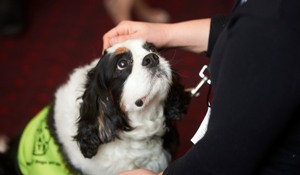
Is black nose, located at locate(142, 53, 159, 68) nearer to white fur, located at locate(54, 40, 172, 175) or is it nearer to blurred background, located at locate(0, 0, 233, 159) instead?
white fur, located at locate(54, 40, 172, 175)

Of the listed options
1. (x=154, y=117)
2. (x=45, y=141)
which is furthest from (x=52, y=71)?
(x=154, y=117)

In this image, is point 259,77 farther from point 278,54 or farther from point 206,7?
point 206,7

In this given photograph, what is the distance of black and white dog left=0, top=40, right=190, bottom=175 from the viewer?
3.27ft

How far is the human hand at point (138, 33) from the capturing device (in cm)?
109

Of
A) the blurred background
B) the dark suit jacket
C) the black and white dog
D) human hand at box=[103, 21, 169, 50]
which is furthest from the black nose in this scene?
the blurred background

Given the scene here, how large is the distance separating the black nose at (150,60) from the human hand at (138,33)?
12 cm

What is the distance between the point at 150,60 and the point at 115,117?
19 cm

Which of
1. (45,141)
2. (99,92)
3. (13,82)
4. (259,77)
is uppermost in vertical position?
(259,77)

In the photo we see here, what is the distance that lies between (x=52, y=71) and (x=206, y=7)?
880 mm

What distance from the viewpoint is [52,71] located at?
74.6 inches

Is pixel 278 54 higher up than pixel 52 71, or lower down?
higher up

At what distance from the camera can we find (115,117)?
1.06 m

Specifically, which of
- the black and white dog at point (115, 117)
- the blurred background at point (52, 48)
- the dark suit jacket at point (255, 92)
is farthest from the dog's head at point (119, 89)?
the blurred background at point (52, 48)

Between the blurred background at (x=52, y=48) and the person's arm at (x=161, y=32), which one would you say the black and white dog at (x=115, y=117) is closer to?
the person's arm at (x=161, y=32)
